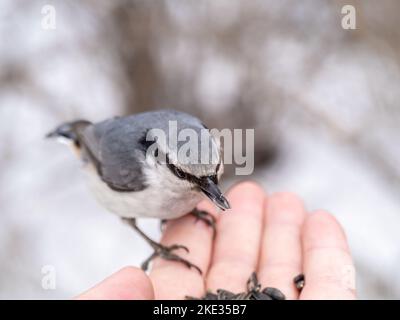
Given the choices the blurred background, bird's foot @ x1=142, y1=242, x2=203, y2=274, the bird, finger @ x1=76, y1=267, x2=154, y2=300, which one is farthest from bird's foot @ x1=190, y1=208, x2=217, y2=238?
the blurred background

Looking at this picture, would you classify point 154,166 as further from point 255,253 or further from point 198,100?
point 198,100

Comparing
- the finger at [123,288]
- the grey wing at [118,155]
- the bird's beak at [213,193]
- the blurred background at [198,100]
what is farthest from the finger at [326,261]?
the blurred background at [198,100]

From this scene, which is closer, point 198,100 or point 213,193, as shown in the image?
point 213,193

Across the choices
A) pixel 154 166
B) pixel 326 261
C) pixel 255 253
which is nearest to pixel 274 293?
pixel 326 261

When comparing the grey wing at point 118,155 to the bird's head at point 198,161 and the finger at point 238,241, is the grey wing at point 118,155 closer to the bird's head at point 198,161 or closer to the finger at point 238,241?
the bird's head at point 198,161

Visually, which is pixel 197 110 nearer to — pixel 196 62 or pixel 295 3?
pixel 196 62

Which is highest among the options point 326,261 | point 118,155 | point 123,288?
point 118,155
